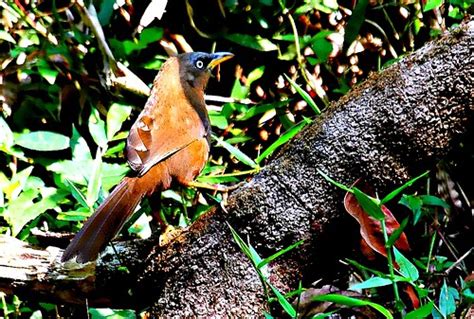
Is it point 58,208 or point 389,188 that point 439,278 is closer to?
point 389,188

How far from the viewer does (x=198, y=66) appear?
12.9ft

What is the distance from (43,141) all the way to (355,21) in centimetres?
180

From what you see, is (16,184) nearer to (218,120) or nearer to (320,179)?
(218,120)

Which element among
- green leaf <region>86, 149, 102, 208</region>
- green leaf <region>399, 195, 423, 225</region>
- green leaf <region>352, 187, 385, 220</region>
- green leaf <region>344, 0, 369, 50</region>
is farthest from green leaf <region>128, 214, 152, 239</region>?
green leaf <region>352, 187, 385, 220</region>

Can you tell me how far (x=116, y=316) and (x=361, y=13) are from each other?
2140 mm

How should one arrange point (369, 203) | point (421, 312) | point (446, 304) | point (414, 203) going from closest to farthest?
point (369, 203), point (421, 312), point (446, 304), point (414, 203)

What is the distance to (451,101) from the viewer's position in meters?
2.77

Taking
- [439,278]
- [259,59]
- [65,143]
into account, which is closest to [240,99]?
[259,59]

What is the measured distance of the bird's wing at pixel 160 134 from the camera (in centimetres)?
323

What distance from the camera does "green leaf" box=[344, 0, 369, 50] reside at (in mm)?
4344

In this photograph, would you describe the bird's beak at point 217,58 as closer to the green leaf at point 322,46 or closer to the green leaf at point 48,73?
the green leaf at point 322,46

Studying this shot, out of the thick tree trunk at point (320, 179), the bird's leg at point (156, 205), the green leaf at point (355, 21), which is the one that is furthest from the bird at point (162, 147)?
the green leaf at point (355, 21)

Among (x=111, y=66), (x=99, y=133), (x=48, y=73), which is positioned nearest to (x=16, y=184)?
(x=99, y=133)

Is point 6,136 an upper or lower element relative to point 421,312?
upper
